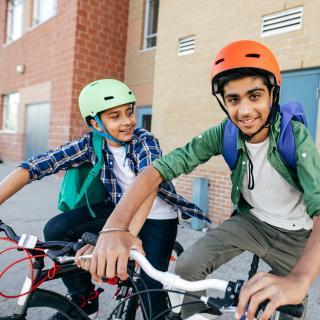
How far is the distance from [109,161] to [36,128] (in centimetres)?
963

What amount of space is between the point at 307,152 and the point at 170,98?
571cm

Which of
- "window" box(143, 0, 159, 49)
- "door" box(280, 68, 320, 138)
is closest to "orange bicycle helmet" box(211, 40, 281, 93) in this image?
"door" box(280, 68, 320, 138)

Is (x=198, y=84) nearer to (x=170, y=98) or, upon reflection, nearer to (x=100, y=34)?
(x=170, y=98)

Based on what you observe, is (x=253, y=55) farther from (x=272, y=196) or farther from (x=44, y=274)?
(x=44, y=274)

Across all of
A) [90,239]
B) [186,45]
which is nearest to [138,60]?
[186,45]

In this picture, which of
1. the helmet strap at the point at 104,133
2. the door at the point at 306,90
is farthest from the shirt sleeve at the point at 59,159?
the door at the point at 306,90

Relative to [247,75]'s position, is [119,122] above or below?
below

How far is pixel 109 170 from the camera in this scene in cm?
246

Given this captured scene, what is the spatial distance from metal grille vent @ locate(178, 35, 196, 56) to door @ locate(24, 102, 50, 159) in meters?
5.29

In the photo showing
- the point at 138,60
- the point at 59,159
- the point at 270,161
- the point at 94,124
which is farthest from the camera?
the point at 138,60

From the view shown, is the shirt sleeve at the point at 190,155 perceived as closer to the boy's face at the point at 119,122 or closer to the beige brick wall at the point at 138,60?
the boy's face at the point at 119,122

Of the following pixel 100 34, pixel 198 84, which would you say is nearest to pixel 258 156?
pixel 198 84

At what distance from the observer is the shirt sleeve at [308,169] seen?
150 cm

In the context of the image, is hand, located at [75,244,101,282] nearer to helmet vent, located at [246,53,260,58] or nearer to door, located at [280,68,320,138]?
helmet vent, located at [246,53,260,58]
